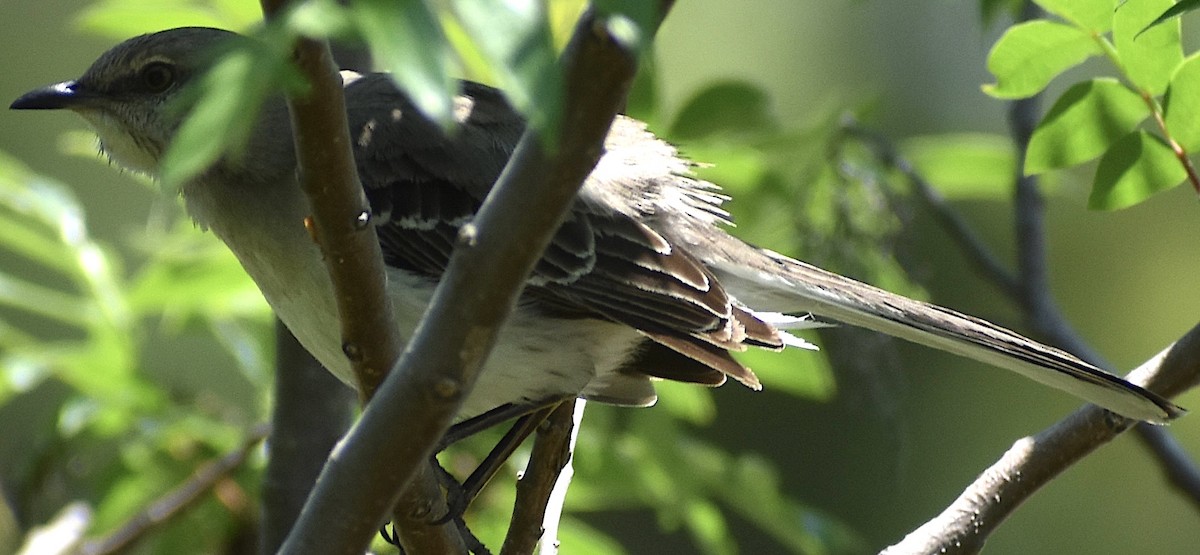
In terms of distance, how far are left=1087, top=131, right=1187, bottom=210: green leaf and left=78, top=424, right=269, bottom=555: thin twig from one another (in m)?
2.26

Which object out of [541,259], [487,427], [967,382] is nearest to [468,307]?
[541,259]

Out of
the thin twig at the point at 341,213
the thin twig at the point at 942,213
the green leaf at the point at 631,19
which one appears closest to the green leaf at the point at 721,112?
the thin twig at the point at 942,213

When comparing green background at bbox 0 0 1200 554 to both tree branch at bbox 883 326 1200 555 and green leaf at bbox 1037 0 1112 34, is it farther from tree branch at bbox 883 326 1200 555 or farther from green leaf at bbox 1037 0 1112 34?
green leaf at bbox 1037 0 1112 34

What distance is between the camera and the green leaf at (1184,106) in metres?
2.18

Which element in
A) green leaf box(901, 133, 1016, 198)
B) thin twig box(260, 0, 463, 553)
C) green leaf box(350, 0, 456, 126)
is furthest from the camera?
green leaf box(901, 133, 1016, 198)

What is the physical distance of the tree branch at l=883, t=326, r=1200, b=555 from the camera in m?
2.46

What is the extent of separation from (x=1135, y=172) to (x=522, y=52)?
1.56 metres

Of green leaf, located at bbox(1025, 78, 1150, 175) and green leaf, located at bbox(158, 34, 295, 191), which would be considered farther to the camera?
green leaf, located at bbox(1025, 78, 1150, 175)

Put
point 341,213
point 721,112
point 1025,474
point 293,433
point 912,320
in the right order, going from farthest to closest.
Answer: point 721,112, point 293,433, point 912,320, point 1025,474, point 341,213

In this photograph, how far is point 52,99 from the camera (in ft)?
10.2

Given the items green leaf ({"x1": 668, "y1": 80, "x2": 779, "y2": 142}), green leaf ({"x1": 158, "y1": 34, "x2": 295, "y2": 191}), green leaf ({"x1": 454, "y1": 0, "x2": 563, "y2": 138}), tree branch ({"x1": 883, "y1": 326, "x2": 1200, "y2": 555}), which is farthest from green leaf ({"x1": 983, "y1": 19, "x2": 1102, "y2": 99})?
green leaf ({"x1": 158, "y1": 34, "x2": 295, "y2": 191})

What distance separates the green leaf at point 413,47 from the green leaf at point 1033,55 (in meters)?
1.41

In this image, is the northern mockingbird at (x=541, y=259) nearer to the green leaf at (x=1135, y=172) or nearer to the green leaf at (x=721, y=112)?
the green leaf at (x=721, y=112)

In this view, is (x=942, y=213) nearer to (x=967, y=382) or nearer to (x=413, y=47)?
(x=967, y=382)
